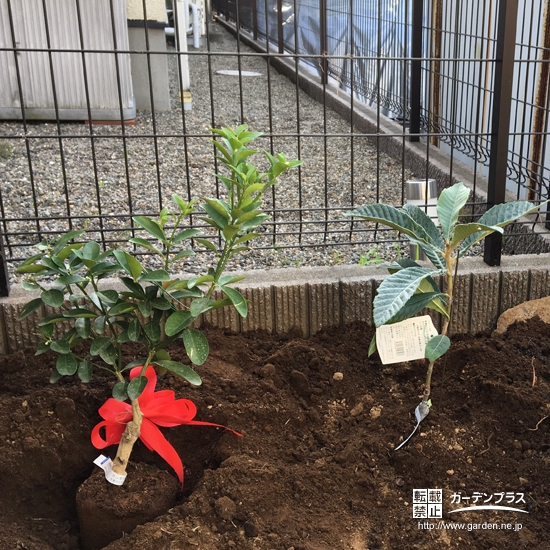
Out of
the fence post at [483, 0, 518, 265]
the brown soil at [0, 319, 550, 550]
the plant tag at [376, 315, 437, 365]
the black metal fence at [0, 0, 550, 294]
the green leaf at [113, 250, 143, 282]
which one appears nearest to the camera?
the brown soil at [0, 319, 550, 550]

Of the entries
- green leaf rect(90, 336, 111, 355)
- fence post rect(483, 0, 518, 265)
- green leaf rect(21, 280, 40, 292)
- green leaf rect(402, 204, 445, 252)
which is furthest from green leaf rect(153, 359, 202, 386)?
fence post rect(483, 0, 518, 265)

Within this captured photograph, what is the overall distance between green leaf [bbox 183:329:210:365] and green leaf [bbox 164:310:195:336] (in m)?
0.02

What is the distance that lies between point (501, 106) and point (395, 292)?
3.86ft

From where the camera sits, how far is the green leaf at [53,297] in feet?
6.51

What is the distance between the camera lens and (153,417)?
203 centimetres

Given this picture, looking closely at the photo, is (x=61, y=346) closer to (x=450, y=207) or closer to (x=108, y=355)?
(x=108, y=355)

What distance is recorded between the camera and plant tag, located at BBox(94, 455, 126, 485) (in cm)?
192

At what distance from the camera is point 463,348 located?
248 cm

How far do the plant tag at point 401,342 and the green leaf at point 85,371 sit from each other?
0.89 metres

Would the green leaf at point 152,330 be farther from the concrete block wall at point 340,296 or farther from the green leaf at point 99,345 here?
the concrete block wall at point 340,296

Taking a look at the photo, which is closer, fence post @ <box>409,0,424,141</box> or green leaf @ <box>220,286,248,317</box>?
green leaf @ <box>220,286,248,317</box>

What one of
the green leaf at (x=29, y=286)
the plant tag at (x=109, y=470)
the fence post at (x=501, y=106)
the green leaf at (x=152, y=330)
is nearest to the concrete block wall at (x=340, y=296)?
the fence post at (x=501, y=106)

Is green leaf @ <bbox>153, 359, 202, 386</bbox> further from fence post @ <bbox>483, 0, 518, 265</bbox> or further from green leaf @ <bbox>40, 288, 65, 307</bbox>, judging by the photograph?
fence post @ <bbox>483, 0, 518, 265</bbox>

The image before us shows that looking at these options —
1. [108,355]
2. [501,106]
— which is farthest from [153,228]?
[501,106]
